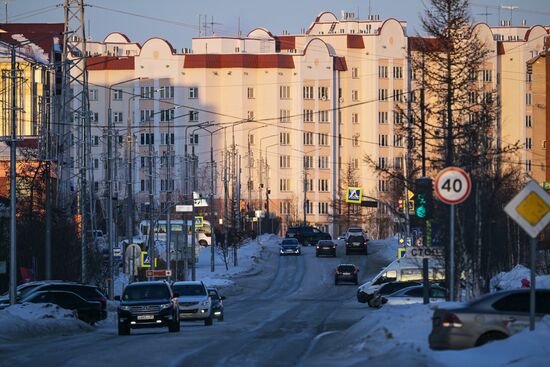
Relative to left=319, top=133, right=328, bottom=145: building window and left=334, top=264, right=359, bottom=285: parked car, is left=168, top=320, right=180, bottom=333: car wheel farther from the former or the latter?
left=319, top=133, right=328, bottom=145: building window

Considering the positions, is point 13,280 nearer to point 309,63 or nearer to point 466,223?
point 466,223

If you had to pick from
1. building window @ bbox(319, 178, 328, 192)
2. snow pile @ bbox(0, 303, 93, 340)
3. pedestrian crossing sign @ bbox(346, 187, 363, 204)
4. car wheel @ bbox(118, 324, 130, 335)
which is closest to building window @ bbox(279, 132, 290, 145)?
building window @ bbox(319, 178, 328, 192)

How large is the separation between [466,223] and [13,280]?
552 inches

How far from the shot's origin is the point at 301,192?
493 feet

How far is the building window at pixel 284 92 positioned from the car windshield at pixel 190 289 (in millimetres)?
103745

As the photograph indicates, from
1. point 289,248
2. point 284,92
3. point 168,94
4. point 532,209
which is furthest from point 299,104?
point 532,209

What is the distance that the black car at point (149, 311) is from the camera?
1420 inches

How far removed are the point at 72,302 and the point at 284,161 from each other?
108 meters

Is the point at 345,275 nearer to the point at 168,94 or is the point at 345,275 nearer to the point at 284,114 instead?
the point at 284,114

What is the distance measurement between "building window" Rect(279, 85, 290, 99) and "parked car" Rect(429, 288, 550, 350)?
415 ft

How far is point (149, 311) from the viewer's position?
119 ft

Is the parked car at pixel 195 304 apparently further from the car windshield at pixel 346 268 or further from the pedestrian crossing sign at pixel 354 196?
the pedestrian crossing sign at pixel 354 196

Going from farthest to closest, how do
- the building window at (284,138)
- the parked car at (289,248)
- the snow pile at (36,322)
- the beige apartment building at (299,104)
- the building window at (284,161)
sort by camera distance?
the building window at (284,161) → the building window at (284,138) → the beige apartment building at (299,104) → the parked car at (289,248) → the snow pile at (36,322)

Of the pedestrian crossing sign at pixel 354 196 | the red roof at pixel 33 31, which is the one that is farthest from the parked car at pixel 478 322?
the red roof at pixel 33 31
